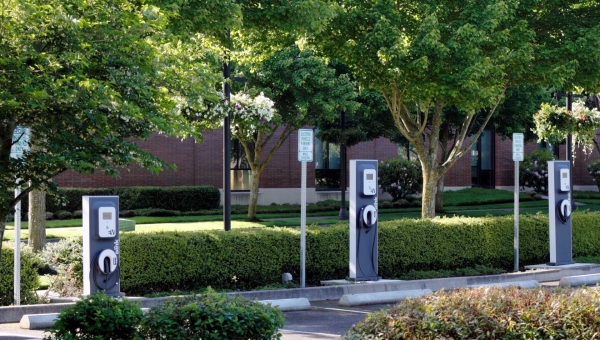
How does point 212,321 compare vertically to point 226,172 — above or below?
below

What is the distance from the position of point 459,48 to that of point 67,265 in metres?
9.46

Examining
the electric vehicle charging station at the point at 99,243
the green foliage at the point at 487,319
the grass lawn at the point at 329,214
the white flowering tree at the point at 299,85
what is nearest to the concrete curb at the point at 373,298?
the electric vehicle charging station at the point at 99,243

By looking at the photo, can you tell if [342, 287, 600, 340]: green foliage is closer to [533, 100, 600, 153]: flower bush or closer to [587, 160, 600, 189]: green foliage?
[533, 100, 600, 153]: flower bush

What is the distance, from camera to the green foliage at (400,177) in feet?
120

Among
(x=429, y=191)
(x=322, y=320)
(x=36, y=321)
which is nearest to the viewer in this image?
(x=36, y=321)

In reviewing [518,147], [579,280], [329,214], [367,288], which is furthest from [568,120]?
[329,214]

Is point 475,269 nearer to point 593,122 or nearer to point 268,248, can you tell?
point 268,248

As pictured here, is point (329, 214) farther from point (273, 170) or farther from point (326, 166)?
point (326, 166)

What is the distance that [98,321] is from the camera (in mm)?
7895

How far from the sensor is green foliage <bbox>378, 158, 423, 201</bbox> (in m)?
36.4

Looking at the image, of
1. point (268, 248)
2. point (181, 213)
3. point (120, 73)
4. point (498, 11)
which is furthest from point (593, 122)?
point (120, 73)

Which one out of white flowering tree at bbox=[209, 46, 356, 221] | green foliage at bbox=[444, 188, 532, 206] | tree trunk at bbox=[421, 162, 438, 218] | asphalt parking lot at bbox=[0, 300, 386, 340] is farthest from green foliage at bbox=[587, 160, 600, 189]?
asphalt parking lot at bbox=[0, 300, 386, 340]

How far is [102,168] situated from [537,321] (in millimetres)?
4066

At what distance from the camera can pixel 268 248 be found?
15.3m
